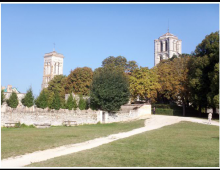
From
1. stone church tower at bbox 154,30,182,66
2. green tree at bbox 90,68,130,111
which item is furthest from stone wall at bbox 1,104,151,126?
stone church tower at bbox 154,30,182,66

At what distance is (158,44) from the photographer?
297ft

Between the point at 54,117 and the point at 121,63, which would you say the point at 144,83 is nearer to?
the point at 54,117

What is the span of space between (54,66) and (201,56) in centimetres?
6420

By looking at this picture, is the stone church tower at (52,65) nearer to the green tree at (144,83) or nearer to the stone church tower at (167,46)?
the stone church tower at (167,46)

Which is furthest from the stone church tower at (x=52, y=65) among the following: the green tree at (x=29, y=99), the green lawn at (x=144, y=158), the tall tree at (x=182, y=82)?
the green lawn at (x=144, y=158)

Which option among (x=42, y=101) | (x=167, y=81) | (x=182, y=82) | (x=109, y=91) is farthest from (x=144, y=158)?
(x=167, y=81)

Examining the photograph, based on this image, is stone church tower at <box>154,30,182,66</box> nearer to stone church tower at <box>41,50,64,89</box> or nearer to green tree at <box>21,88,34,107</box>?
stone church tower at <box>41,50,64,89</box>

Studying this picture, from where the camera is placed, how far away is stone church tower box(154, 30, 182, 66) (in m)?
86.3

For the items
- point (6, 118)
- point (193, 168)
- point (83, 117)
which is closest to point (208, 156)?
point (193, 168)

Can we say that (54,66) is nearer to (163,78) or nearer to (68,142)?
(163,78)

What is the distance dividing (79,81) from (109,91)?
21.3 metres

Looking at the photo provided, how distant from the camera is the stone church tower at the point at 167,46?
283 feet

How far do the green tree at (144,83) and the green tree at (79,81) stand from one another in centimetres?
1333

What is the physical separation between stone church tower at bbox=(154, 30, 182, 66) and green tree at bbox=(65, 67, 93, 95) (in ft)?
144
